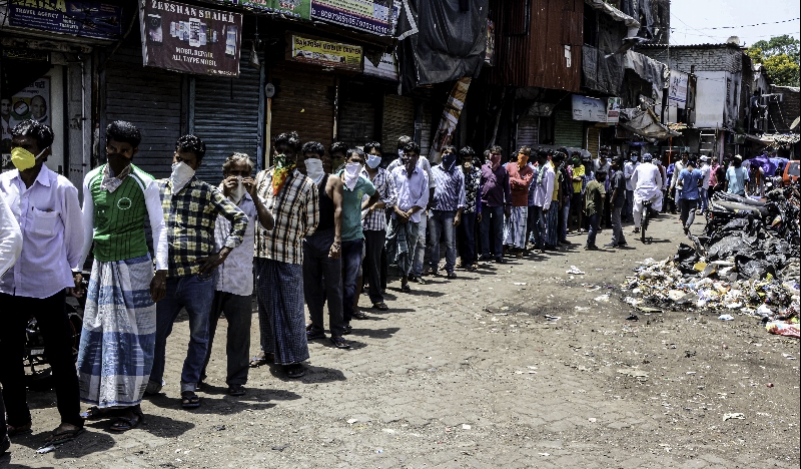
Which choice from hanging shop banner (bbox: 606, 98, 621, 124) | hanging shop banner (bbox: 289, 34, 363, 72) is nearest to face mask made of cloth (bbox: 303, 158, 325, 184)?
hanging shop banner (bbox: 289, 34, 363, 72)

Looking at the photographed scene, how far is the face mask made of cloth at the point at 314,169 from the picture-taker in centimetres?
695

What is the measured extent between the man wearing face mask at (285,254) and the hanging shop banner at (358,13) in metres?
6.53

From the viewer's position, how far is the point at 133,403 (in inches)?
191

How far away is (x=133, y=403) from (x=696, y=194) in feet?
46.7

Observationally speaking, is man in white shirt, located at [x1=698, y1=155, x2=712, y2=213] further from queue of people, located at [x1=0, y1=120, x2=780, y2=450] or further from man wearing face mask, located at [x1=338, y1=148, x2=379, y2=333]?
man wearing face mask, located at [x1=338, y1=148, x2=379, y2=333]

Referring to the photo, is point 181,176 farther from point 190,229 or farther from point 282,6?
point 282,6

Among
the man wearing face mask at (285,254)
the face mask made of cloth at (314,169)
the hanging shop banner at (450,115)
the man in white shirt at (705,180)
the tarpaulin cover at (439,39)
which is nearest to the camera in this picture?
the man wearing face mask at (285,254)

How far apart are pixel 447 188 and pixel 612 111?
15678mm

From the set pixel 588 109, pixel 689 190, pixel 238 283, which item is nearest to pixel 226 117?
pixel 238 283

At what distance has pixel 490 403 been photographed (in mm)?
5824

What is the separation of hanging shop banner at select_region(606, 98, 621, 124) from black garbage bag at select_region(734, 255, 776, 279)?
48.6ft

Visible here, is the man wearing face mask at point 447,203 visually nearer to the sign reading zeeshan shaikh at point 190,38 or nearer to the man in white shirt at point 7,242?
the sign reading zeeshan shaikh at point 190,38

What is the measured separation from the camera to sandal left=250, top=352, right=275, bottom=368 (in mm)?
6562

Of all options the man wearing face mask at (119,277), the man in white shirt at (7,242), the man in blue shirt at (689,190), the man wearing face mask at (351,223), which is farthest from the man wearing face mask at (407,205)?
Answer: the man in blue shirt at (689,190)
